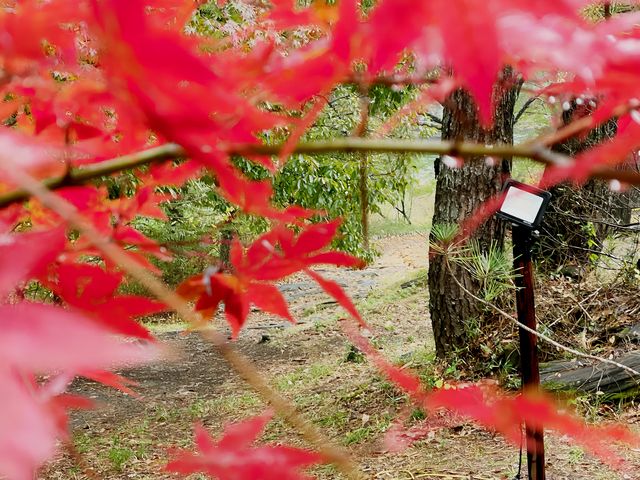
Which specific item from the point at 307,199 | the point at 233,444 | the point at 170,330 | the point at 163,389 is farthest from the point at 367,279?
the point at 233,444

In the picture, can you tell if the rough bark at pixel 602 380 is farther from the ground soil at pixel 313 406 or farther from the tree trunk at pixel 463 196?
the tree trunk at pixel 463 196

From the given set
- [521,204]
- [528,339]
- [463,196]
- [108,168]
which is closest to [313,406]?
[463,196]

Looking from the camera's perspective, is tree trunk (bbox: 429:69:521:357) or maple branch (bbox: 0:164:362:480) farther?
tree trunk (bbox: 429:69:521:357)

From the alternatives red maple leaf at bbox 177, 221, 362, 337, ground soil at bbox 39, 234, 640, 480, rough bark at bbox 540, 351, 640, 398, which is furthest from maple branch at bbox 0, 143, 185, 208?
rough bark at bbox 540, 351, 640, 398

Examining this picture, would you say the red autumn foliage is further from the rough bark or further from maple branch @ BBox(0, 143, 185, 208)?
the rough bark

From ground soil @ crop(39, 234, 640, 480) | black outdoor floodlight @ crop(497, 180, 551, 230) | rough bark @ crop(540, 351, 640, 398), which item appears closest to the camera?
black outdoor floodlight @ crop(497, 180, 551, 230)

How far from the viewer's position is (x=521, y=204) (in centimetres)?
140

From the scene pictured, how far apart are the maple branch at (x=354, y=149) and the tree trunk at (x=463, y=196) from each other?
2011 mm

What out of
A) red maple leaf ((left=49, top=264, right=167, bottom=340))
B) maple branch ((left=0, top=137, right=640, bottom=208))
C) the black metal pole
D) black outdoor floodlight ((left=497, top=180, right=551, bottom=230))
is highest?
black outdoor floodlight ((left=497, top=180, right=551, bottom=230))

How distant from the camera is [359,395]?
2.93 m

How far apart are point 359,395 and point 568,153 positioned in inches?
56.8

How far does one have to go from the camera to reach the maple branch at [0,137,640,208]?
298 mm

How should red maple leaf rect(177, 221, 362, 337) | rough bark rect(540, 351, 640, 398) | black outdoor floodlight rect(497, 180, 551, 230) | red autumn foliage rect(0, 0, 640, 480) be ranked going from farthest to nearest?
1. rough bark rect(540, 351, 640, 398)
2. black outdoor floodlight rect(497, 180, 551, 230)
3. red maple leaf rect(177, 221, 362, 337)
4. red autumn foliage rect(0, 0, 640, 480)

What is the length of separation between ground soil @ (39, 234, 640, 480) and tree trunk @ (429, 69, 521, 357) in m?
0.21
